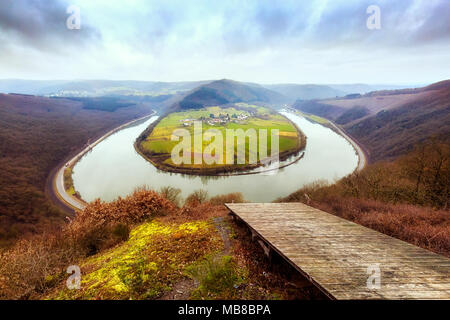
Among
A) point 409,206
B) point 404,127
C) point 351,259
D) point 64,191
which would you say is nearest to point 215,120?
point 64,191

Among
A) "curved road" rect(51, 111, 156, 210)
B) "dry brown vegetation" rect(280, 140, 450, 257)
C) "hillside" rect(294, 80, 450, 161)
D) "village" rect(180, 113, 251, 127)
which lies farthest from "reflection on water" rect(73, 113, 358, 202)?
"village" rect(180, 113, 251, 127)

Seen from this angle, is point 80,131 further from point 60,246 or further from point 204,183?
point 60,246

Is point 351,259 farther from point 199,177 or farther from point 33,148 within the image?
point 33,148

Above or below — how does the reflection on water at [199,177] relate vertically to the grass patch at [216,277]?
→ below

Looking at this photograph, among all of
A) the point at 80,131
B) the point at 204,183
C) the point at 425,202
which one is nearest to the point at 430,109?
the point at 425,202

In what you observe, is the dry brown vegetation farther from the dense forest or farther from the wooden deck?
the dense forest

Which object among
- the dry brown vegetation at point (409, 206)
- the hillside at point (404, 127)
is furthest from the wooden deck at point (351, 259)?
the hillside at point (404, 127)

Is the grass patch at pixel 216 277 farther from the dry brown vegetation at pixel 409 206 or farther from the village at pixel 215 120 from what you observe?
the village at pixel 215 120
